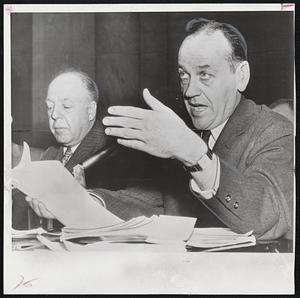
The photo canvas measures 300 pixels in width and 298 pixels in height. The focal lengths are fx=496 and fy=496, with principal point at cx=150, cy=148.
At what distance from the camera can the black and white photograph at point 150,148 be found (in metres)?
1.28

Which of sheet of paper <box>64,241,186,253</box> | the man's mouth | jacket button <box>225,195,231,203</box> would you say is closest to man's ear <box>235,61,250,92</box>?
the man's mouth

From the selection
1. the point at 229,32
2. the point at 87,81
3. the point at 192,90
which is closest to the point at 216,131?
the point at 192,90

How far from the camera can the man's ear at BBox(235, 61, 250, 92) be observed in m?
1.28

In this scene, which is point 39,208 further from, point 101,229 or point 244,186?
point 244,186

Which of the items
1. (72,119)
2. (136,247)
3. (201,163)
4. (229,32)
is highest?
(229,32)

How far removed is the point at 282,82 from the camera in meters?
1.28

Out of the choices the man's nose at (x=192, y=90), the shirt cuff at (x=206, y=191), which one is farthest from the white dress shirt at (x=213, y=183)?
the man's nose at (x=192, y=90)

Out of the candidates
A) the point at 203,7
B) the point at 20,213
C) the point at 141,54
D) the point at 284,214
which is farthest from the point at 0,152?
the point at 284,214

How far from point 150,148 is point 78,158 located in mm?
191

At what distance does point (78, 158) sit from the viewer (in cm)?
130

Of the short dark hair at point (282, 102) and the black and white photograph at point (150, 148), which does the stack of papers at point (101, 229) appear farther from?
the short dark hair at point (282, 102)

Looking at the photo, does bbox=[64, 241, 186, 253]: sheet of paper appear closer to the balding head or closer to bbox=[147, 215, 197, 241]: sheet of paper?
bbox=[147, 215, 197, 241]: sheet of paper

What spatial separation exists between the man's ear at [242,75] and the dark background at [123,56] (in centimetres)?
1

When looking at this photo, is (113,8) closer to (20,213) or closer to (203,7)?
(203,7)
